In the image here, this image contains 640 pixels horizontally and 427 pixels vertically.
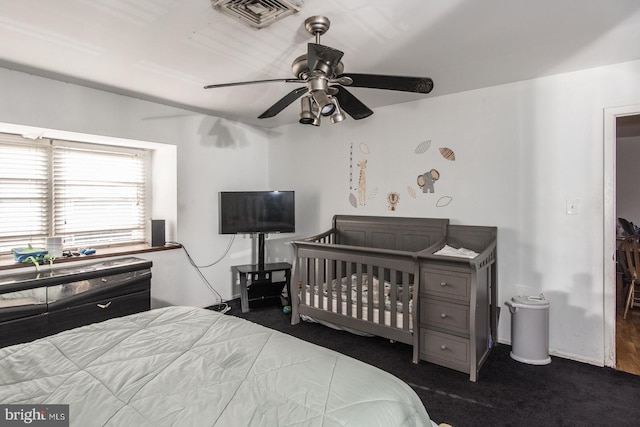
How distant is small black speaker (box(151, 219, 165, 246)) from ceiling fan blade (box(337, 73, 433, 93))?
8.63 ft

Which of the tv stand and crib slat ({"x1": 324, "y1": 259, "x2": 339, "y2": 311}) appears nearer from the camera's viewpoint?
crib slat ({"x1": 324, "y1": 259, "x2": 339, "y2": 311})

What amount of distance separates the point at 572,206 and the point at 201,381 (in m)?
2.88

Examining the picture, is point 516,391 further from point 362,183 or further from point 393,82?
point 362,183

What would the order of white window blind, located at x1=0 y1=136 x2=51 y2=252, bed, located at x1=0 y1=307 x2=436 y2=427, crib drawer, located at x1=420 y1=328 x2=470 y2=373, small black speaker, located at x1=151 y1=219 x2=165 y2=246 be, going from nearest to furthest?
bed, located at x1=0 y1=307 x2=436 y2=427, crib drawer, located at x1=420 y1=328 x2=470 y2=373, white window blind, located at x1=0 y1=136 x2=51 y2=252, small black speaker, located at x1=151 y1=219 x2=165 y2=246

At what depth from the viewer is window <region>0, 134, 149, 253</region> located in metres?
2.89

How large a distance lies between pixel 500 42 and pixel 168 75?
2401 mm

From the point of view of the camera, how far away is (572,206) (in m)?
2.62

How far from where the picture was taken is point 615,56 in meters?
2.32

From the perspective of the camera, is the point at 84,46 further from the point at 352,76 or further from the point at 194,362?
the point at 194,362

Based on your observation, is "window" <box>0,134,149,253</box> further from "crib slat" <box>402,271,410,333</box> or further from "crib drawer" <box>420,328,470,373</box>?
"crib drawer" <box>420,328,470,373</box>

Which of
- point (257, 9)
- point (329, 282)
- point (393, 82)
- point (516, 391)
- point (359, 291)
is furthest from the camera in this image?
point (329, 282)

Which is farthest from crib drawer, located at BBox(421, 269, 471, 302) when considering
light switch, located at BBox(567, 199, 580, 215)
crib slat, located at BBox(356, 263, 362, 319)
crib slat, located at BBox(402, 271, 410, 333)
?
light switch, located at BBox(567, 199, 580, 215)

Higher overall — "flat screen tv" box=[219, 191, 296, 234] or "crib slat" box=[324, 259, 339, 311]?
"flat screen tv" box=[219, 191, 296, 234]

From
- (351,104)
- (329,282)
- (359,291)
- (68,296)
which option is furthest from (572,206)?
(68,296)
